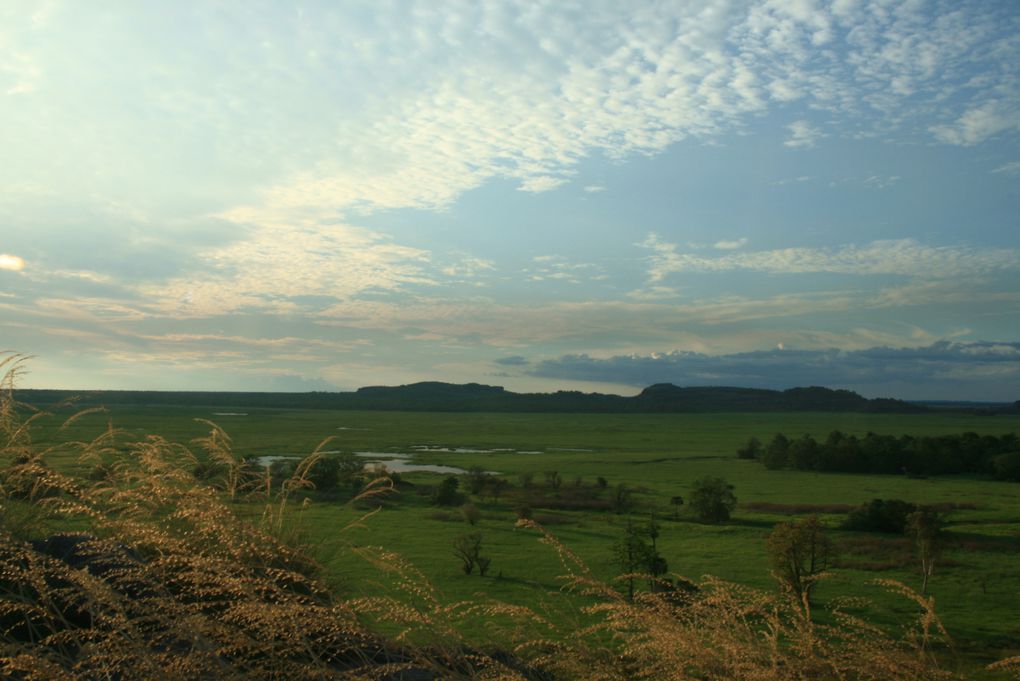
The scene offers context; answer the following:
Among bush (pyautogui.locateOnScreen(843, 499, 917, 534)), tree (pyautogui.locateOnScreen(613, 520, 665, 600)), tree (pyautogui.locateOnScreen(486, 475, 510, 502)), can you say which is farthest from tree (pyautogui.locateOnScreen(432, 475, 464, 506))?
bush (pyautogui.locateOnScreen(843, 499, 917, 534))

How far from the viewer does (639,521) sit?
40.0 meters

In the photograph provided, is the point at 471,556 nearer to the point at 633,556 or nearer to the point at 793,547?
the point at 633,556

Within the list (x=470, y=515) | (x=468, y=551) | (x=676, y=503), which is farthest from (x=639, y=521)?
(x=468, y=551)

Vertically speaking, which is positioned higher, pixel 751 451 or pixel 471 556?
pixel 471 556

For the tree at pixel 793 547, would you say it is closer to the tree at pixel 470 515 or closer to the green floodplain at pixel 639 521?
the green floodplain at pixel 639 521

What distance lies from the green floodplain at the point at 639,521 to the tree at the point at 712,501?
0.98 meters

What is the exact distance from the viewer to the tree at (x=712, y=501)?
40.1 meters

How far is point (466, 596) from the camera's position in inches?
901

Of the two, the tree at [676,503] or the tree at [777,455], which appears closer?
the tree at [676,503]

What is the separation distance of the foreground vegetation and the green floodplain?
0.66ft

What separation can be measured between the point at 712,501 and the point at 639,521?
4.49 metres

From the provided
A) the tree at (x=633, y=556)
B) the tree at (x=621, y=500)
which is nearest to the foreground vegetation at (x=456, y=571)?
the tree at (x=621, y=500)

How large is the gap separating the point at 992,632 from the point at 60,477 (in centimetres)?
2457

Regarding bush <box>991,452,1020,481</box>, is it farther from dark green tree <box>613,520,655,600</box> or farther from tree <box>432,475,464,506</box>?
dark green tree <box>613,520,655,600</box>
